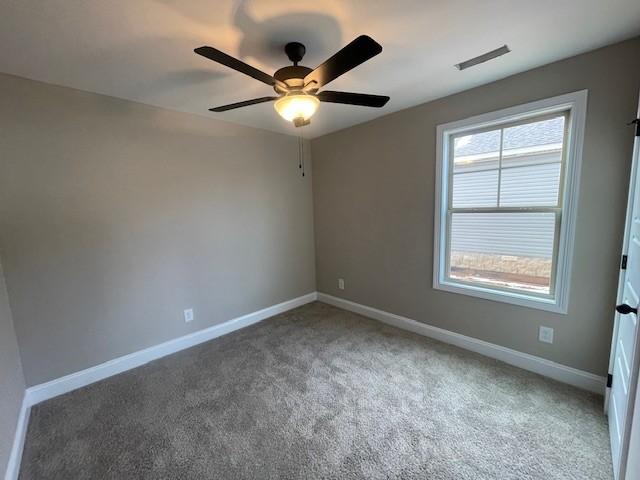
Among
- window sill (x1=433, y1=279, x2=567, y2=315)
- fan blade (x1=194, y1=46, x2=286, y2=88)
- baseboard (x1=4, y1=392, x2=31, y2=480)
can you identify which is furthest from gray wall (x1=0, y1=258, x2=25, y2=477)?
window sill (x1=433, y1=279, x2=567, y2=315)

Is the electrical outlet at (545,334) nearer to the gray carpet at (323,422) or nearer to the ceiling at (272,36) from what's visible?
the gray carpet at (323,422)

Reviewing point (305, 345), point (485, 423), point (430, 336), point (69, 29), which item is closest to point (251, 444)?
point (305, 345)

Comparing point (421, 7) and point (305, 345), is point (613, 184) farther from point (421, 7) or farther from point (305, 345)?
point (305, 345)

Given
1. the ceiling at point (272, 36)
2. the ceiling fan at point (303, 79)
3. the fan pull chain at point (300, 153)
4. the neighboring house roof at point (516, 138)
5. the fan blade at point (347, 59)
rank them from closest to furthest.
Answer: the fan blade at point (347, 59) < the ceiling fan at point (303, 79) < the ceiling at point (272, 36) < the neighboring house roof at point (516, 138) < the fan pull chain at point (300, 153)

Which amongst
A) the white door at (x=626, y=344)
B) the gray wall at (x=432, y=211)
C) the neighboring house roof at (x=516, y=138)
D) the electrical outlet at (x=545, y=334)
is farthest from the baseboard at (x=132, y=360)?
the white door at (x=626, y=344)

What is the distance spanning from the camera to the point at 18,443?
1601 mm

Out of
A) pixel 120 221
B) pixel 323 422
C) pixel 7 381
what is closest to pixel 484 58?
pixel 323 422

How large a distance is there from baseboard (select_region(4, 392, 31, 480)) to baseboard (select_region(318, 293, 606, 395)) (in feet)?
9.91

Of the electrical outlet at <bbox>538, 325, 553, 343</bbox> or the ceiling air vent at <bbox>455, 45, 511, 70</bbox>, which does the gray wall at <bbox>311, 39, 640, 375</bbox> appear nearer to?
the electrical outlet at <bbox>538, 325, 553, 343</bbox>

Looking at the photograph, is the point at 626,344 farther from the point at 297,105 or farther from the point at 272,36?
the point at 272,36

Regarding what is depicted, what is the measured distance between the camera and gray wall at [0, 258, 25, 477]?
1.42m

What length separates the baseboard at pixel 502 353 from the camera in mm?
1981

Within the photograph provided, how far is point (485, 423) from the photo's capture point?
5.63 feet

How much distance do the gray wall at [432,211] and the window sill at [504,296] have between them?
2.2 inches
